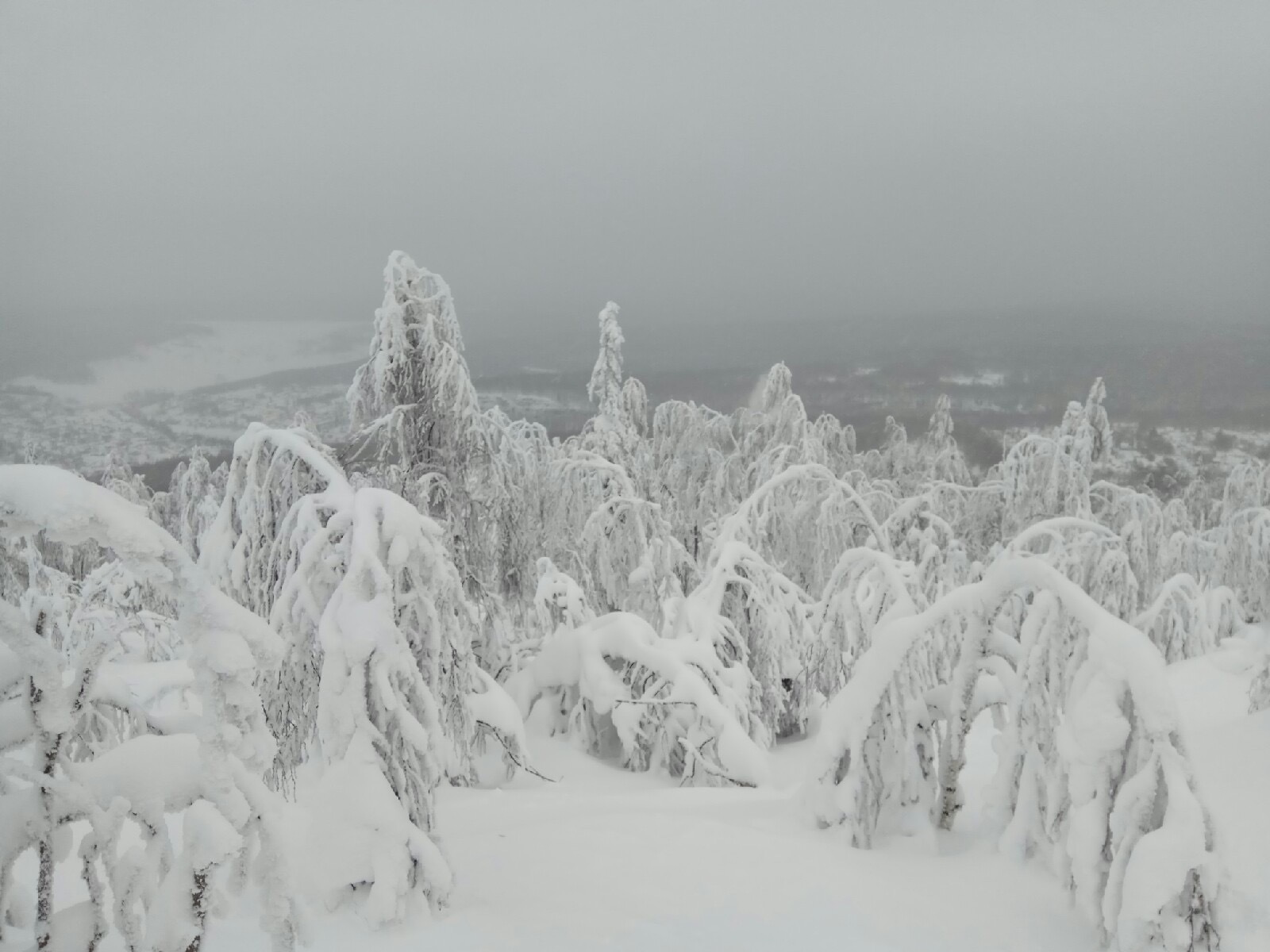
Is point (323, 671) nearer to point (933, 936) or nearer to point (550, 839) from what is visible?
point (550, 839)

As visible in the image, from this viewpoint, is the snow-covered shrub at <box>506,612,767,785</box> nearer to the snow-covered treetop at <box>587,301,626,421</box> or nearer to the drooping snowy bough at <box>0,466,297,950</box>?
the drooping snowy bough at <box>0,466,297,950</box>

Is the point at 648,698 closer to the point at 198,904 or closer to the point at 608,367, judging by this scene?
the point at 198,904

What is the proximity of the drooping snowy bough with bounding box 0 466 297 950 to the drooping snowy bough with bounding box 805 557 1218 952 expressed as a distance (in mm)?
2931

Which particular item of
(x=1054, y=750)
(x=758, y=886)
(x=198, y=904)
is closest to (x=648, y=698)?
(x=758, y=886)

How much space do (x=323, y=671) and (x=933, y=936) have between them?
2.85 m

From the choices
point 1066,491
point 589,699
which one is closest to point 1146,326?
point 1066,491

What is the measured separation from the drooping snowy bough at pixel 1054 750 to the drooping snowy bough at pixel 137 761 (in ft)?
9.61

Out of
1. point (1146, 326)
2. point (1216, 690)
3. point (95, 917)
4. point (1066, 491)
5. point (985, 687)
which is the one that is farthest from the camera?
point (1146, 326)

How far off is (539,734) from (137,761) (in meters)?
6.67

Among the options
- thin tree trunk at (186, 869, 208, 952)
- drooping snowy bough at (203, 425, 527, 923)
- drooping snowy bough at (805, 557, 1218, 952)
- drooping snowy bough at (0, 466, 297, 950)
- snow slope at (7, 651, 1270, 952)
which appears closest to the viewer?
drooping snowy bough at (0, 466, 297, 950)

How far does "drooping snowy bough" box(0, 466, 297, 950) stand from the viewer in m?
1.68

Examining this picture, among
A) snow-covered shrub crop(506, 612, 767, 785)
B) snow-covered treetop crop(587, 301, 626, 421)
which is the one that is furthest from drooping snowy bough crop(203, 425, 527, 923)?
snow-covered treetop crop(587, 301, 626, 421)

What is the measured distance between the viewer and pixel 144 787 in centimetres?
185

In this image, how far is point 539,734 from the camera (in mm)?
8188
